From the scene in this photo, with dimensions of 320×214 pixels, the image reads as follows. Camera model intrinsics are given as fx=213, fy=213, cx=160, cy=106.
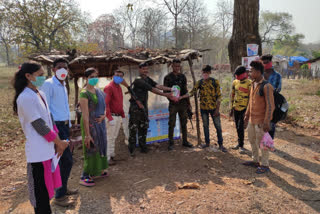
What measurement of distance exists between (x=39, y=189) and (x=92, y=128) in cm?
126

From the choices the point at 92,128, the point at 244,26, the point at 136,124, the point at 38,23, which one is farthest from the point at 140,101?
the point at 38,23

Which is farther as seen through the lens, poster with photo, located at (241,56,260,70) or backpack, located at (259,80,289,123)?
poster with photo, located at (241,56,260,70)

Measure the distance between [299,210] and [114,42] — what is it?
30.0 meters

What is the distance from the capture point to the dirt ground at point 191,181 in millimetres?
3021

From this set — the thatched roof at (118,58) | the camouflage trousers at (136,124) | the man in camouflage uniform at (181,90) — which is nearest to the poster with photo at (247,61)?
the thatched roof at (118,58)

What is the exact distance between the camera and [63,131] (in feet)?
10.9

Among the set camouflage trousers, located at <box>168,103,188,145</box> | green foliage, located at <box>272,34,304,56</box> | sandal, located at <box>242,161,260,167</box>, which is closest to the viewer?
sandal, located at <box>242,161,260,167</box>

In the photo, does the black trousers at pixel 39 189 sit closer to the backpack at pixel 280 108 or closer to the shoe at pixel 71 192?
the shoe at pixel 71 192

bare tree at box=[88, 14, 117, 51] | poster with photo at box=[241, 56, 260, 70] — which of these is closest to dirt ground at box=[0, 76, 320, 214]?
poster with photo at box=[241, 56, 260, 70]

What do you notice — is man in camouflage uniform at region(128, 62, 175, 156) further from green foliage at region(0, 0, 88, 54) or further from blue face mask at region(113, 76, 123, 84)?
green foliage at region(0, 0, 88, 54)

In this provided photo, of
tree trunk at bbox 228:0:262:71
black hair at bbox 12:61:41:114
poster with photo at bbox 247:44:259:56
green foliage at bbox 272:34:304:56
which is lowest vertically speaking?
black hair at bbox 12:61:41:114

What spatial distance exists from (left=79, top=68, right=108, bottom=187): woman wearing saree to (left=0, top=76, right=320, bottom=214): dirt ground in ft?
1.05

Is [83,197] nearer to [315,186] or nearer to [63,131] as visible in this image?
[63,131]

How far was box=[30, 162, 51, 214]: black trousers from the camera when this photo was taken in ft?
7.25
